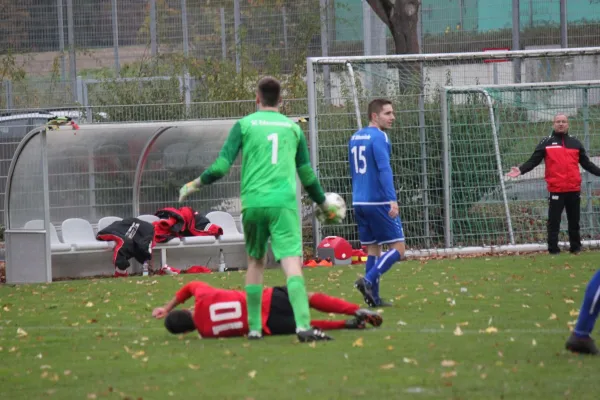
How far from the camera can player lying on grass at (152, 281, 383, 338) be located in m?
8.52

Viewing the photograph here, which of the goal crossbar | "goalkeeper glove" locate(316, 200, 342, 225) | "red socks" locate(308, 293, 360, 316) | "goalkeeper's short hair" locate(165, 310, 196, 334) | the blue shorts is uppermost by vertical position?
the goal crossbar

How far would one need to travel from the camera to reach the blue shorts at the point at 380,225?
11125 millimetres

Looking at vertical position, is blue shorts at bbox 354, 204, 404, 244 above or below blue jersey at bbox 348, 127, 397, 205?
below

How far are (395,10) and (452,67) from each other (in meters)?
3.03

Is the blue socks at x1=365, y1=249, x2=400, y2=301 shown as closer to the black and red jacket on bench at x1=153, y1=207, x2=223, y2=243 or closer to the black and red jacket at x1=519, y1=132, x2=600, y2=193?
the black and red jacket at x1=519, y1=132, x2=600, y2=193

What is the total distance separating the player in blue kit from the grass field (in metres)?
0.65

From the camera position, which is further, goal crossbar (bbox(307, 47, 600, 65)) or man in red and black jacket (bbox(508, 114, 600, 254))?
goal crossbar (bbox(307, 47, 600, 65))

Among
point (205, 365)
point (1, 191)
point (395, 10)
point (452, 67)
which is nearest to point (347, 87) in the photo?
point (452, 67)

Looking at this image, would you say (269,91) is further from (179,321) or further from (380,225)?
(380,225)

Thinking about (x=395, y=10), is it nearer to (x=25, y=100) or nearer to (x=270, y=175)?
(x=25, y=100)

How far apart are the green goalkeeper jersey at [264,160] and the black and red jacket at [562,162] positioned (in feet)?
28.8

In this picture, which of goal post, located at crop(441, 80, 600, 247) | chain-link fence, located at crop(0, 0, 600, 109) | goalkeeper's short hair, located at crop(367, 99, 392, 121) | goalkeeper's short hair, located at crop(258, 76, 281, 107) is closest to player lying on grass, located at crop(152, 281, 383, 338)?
goalkeeper's short hair, located at crop(258, 76, 281, 107)

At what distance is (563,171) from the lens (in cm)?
1644

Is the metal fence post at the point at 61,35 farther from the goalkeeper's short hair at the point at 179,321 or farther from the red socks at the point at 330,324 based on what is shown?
the red socks at the point at 330,324
